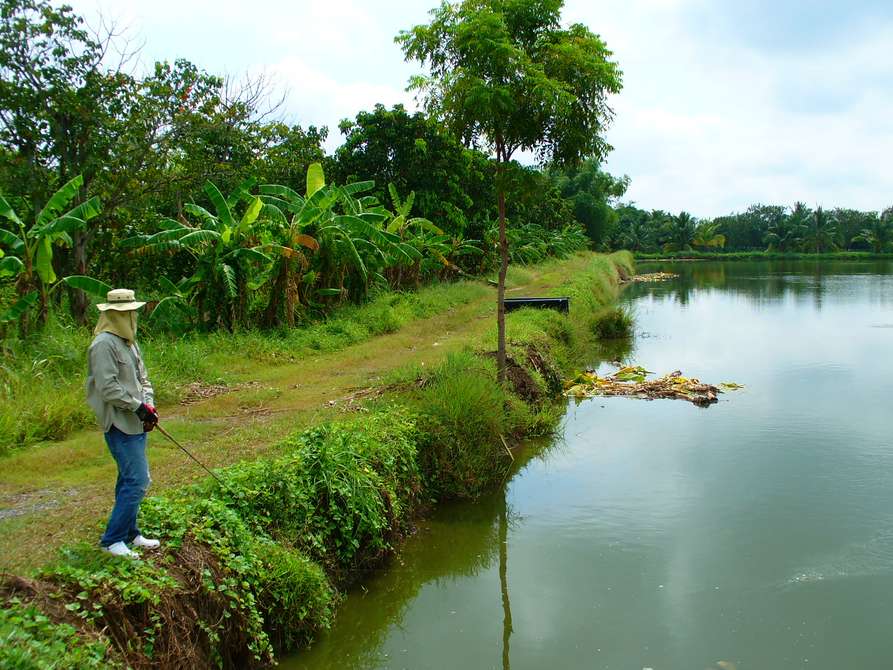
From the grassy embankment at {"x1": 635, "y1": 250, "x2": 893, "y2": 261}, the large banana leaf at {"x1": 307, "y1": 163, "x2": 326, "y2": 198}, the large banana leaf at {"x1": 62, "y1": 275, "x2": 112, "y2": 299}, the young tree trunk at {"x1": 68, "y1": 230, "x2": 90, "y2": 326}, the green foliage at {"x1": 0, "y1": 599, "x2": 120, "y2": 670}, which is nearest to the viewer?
the green foliage at {"x1": 0, "y1": 599, "x2": 120, "y2": 670}

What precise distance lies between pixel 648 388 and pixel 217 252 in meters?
7.54

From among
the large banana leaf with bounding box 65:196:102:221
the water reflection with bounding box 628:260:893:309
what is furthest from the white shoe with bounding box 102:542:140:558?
the water reflection with bounding box 628:260:893:309

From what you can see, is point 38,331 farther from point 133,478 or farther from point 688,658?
point 688,658

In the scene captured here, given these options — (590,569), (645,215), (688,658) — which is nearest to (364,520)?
(590,569)

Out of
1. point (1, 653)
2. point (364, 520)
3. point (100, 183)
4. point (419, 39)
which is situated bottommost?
point (364, 520)

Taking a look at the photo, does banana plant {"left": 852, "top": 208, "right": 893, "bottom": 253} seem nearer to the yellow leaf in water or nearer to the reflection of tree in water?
the yellow leaf in water

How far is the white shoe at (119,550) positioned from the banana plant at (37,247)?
585 centimetres

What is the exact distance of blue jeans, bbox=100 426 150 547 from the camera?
162 inches

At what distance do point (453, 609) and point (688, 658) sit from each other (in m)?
1.72

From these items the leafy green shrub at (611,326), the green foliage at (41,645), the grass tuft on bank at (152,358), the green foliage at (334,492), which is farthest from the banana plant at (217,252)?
the leafy green shrub at (611,326)

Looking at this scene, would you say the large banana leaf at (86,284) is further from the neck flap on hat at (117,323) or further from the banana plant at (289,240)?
the neck flap on hat at (117,323)

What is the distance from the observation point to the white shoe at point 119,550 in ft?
13.4

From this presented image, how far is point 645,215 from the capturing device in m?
77.1

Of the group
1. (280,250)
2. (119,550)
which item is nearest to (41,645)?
(119,550)
